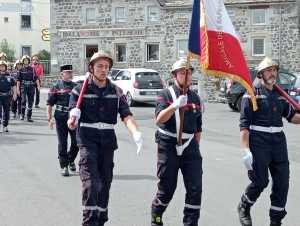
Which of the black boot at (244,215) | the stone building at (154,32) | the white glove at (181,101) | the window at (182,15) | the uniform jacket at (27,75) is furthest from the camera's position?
the window at (182,15)

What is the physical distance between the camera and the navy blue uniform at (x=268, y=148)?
693 centimetres

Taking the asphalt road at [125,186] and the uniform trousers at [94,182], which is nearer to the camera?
the uniform trousers at [94,182]

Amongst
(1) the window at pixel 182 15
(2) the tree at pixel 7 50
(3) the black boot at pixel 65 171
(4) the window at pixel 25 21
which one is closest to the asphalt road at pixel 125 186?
(3) the black boot at pixel 65 171

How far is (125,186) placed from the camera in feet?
31.8

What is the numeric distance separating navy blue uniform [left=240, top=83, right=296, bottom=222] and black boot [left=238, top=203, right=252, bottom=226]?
22cm

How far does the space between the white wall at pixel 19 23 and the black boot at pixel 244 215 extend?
176ft

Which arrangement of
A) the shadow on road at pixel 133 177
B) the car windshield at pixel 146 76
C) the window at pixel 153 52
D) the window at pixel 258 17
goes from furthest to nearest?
A: the window at pixel 153 52
the window at pixel 258 17
the car windshield at pixel 146 76
the shadow on road at pixel 133 177

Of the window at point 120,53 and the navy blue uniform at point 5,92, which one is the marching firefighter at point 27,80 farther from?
the window at point 120,53

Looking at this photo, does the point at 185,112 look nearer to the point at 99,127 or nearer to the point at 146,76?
the point at 99,127

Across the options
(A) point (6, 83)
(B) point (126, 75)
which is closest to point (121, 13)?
(B) point (126, 75)

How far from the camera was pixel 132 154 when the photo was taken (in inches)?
529

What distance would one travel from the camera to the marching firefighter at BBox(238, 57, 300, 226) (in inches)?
273

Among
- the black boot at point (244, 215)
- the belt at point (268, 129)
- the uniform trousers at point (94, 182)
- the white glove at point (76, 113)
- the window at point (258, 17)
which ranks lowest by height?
the black boot at point (244, 215)

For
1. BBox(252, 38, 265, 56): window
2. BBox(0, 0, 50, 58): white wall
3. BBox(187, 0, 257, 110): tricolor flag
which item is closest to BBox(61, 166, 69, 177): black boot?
BBox(187, 0, 257, 110): tricolor flag
